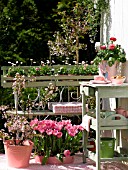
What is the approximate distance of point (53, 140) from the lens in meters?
4.70

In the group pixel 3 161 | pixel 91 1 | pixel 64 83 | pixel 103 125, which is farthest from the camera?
pixel 91 1

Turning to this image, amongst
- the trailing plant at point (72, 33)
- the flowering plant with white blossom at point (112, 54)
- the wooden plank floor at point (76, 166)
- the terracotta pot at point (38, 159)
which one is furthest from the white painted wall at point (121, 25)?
the trailing plant at point (72, 33)

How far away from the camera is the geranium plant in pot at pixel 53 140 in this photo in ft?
15.3

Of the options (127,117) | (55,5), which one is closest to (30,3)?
(55,5)

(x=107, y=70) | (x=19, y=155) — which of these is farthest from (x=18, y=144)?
(x=107, y=70)

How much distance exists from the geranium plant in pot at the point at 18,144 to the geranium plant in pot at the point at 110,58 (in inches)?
33.6

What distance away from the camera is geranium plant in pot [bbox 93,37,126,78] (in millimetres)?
4535

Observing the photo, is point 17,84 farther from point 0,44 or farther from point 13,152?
point 0,44

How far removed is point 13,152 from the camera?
4559 mm

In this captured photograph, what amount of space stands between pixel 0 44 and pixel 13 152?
3.07m

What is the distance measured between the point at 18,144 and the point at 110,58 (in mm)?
1142

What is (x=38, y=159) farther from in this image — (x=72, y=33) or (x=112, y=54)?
(x=72, y=33)

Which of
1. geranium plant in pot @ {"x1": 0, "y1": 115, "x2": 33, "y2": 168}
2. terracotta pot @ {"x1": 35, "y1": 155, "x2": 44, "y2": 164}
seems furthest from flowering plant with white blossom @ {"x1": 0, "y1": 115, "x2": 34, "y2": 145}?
terracotta pot @ {"x1": 35, "y1": 155, "x2": 44, "y2": 164}

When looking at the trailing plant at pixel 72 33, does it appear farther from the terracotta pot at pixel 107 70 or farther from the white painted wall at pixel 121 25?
the terracotta pot at pixel 107 70
